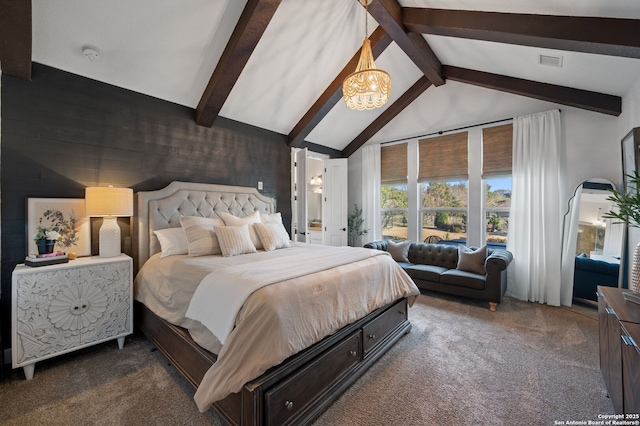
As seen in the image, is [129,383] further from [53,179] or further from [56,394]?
[53,179]

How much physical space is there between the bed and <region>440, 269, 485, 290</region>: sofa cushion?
124 centimetres

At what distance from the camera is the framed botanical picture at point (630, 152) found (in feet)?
8.50

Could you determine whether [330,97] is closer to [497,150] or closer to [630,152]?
[497,150]

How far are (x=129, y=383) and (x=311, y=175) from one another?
6147 mm

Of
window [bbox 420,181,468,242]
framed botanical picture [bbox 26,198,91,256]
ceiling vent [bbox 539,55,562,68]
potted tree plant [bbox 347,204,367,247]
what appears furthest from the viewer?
potted tree plant [bbox 347,204,367,247]

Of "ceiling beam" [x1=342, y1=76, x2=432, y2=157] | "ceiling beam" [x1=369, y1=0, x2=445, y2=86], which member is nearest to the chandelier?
"ceiling beam" [x1=369, y1=0, x2=445, y2=86]

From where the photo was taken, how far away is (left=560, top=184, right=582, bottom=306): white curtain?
3555mm

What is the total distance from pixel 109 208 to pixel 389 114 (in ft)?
15.8

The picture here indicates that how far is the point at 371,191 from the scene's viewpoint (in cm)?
575

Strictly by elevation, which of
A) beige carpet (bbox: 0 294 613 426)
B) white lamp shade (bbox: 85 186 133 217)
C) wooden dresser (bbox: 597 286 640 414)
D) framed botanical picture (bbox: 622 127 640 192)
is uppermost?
framed botanical picture (bbox: 622 127 640 192)

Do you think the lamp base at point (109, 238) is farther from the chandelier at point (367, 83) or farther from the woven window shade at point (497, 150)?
the woven window shade at point (497, 150)

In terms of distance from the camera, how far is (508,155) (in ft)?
13.8

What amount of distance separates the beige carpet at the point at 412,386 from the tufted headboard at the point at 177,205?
107 centimetres

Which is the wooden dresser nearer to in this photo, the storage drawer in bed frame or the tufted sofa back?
the storage drawer in bed frame
